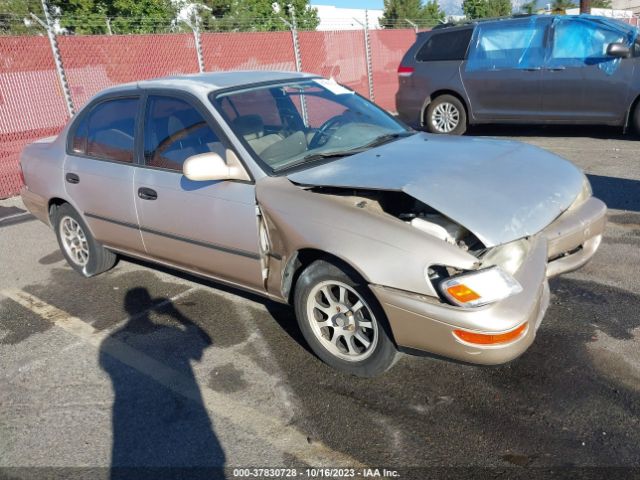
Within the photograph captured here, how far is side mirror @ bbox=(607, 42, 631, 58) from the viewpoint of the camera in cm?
824

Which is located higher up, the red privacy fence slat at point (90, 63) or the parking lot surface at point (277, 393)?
the red privacy fence slat at point (90, 63)

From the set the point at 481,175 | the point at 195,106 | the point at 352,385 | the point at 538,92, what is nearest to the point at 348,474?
the point at 352,385

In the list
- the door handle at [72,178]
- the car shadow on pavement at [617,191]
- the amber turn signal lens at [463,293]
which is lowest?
the car shadow on pavement at [617,191]

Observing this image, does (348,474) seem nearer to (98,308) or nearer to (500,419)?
(500,419)

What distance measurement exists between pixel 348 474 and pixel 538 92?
8.14m

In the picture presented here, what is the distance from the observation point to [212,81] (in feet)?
13.7

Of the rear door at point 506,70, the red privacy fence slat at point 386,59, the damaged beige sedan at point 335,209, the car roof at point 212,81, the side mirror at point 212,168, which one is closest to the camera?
the damaged beige sedan at point 335,209

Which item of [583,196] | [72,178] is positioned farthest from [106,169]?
[583,196]

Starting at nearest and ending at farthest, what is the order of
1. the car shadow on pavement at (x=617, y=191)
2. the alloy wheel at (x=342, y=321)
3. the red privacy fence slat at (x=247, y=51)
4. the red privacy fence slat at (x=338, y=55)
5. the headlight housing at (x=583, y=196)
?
the alloy wheel at (x=342, y=321) → the headlight housing at (x=583, y=196) → the car shadow on pavement at (x=617, y=191) → the red privacy fence slat at (x=247, y=51) → the red privacy fence slat at (x=338, y=55)

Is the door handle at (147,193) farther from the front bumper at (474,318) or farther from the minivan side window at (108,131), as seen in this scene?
the front bumper at (474,318)

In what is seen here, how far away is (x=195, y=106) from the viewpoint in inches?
154

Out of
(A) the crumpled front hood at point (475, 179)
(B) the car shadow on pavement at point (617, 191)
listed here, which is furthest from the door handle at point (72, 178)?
(B) the car shadow on pavement at point (617, 191)

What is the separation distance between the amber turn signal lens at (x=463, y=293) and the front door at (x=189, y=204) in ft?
4.46

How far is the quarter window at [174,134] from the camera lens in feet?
12.8
